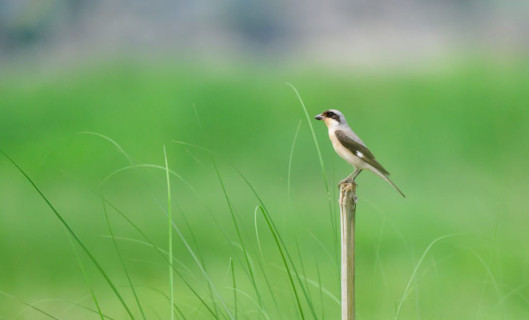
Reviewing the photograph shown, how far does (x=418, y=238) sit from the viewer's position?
4297mm

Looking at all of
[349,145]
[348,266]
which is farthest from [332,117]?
[348,266]

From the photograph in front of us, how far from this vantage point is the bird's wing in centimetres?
217

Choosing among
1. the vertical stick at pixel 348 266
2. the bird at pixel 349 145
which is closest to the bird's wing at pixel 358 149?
the bird at pixel 349 145

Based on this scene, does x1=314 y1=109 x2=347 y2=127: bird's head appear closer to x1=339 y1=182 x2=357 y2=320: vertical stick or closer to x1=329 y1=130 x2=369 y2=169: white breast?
x1=329 y1=130 x2=369 y2=169: white breast

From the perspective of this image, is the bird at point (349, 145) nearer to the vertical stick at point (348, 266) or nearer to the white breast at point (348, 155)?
the white breast at point (348, 155)

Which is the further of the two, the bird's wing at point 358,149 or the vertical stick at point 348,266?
the bird's wing at point 358,149

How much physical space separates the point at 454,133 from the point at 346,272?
4.03m

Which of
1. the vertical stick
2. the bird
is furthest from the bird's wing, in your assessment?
the vertical stick

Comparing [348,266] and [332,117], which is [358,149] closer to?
[332,117]

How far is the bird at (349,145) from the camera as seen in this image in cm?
218

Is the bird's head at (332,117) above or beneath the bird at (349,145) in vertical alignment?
above

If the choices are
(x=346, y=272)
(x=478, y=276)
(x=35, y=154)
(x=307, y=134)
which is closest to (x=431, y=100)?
(x=307, y=134)

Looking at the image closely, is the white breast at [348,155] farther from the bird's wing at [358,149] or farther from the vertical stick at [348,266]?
the vertical stick at [348,266]

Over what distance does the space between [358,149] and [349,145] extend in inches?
1.4
